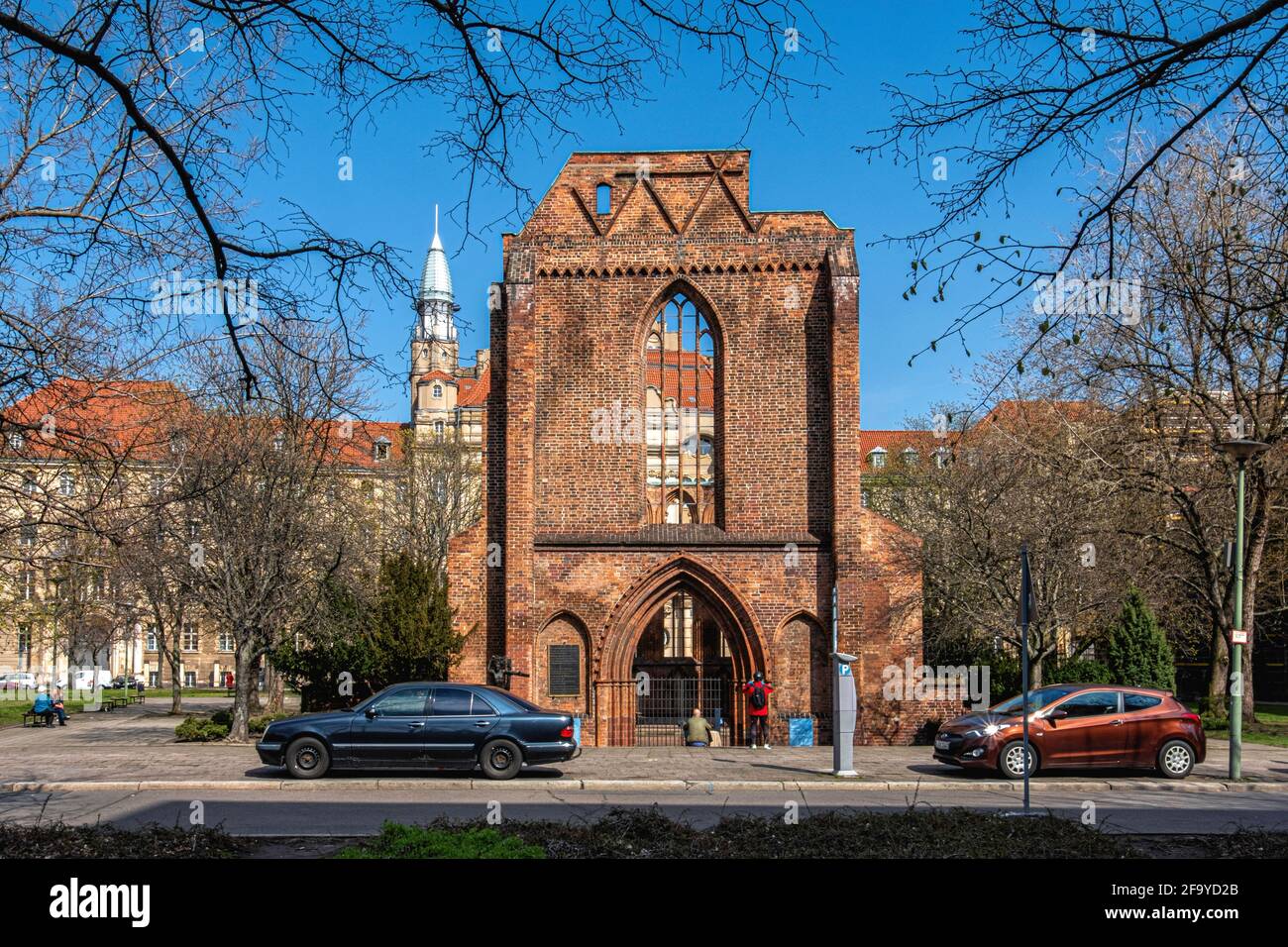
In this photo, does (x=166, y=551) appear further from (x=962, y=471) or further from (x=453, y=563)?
(x=962, y=471)

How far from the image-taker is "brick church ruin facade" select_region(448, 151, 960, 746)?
2316cm

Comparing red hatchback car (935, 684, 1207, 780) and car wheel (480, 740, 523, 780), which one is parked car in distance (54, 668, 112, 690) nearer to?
car wheel (480, 740, 523, 780)

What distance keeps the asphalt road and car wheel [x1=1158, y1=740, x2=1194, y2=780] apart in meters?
1.17

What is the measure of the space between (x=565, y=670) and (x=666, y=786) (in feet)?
24.2

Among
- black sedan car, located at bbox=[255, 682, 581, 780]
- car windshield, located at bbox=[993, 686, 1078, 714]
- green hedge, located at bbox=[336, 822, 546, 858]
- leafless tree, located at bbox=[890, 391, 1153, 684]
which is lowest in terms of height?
black sedan car, located at bbox=[255, 682, 581, 780]

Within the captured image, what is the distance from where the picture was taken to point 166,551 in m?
24.5

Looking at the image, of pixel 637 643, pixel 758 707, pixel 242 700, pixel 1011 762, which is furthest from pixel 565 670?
pixel 1011 762

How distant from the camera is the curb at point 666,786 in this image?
15766 millimetres

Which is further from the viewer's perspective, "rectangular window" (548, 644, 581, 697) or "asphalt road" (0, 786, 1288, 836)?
"rectangular window" (548, 644, 581, 697)

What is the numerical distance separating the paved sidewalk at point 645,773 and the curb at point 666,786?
0.6 inches

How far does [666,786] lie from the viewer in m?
16.2

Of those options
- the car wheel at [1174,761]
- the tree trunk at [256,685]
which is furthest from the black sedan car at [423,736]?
the tree trunk at [256,685]

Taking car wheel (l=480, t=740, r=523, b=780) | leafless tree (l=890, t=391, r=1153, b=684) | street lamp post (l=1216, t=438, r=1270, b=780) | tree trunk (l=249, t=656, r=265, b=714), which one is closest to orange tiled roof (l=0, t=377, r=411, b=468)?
car wheel (l=480, t=740, r=523, b=780)
